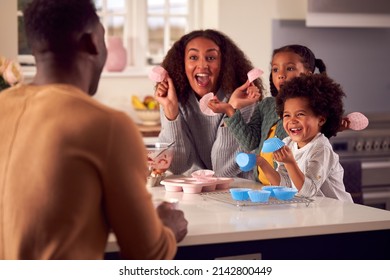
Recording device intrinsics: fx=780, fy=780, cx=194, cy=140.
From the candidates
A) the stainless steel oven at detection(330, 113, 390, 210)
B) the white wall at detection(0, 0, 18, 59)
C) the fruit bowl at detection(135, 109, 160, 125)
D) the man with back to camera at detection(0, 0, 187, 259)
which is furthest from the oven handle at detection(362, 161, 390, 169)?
the man with back to camera at detection(0, 0, 187, 259)

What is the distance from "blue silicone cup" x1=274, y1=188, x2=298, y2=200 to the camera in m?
1.77

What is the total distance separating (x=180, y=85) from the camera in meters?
2.70

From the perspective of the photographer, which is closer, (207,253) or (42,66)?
(42,66)

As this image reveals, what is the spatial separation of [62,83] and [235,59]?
1.53 meters

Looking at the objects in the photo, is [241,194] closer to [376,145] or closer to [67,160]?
[67,160]

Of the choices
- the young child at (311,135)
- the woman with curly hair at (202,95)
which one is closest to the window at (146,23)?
the woman with curly hair at (202,95)

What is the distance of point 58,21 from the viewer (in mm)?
1229

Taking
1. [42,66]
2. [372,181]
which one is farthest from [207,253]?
[372,181]

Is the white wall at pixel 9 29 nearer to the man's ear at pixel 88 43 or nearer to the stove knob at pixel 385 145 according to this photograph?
the stove knob at pixel 385 145

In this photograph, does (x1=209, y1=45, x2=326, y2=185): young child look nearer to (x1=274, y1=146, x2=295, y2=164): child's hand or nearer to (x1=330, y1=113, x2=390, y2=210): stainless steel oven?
(x1=274, y1=146, x2=295, y2=164): child's hand

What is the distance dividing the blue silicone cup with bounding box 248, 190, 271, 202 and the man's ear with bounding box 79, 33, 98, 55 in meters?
0.64

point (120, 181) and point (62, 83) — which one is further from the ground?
point (62, 83)

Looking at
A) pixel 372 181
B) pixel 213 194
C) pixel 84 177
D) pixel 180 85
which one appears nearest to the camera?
pixel 84 177

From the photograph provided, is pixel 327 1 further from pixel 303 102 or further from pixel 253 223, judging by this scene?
pixel 253 223
